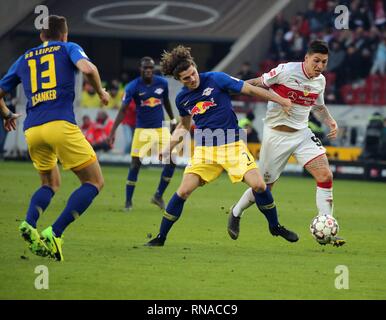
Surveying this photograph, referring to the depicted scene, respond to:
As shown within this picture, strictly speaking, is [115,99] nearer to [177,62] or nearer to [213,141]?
[213,141]

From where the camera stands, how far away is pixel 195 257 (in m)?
10.4

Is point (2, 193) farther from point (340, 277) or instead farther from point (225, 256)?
point (340, 277)

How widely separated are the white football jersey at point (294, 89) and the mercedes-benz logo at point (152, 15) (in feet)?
70.8

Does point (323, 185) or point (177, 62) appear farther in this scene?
point (323, 185)

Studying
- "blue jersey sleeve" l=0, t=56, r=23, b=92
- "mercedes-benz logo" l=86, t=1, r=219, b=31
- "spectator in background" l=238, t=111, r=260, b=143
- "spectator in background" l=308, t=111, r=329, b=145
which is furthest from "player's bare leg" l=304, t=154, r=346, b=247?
"mercedes-benz logo" l=86, t=1, r=219, b=31

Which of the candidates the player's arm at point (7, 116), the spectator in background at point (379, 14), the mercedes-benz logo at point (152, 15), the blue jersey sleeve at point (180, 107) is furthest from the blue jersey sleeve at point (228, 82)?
the mercedes-benz logo at point (152, 15)

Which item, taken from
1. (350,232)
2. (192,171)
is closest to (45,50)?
(192,171)

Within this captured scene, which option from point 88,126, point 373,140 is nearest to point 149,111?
point 373,140

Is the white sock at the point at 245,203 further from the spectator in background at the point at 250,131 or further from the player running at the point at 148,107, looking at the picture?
the spectator in background at the point at 250,131

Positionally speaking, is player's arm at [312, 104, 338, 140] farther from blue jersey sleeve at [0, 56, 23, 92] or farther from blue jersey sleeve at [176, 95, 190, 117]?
blue jersey sleeve at [0, 56, 23, 92]

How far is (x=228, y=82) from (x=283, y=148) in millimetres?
1379

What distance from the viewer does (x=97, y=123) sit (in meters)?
27.8

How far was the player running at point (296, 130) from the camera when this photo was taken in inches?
459

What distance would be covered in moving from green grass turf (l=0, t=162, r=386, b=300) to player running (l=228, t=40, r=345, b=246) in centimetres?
62
